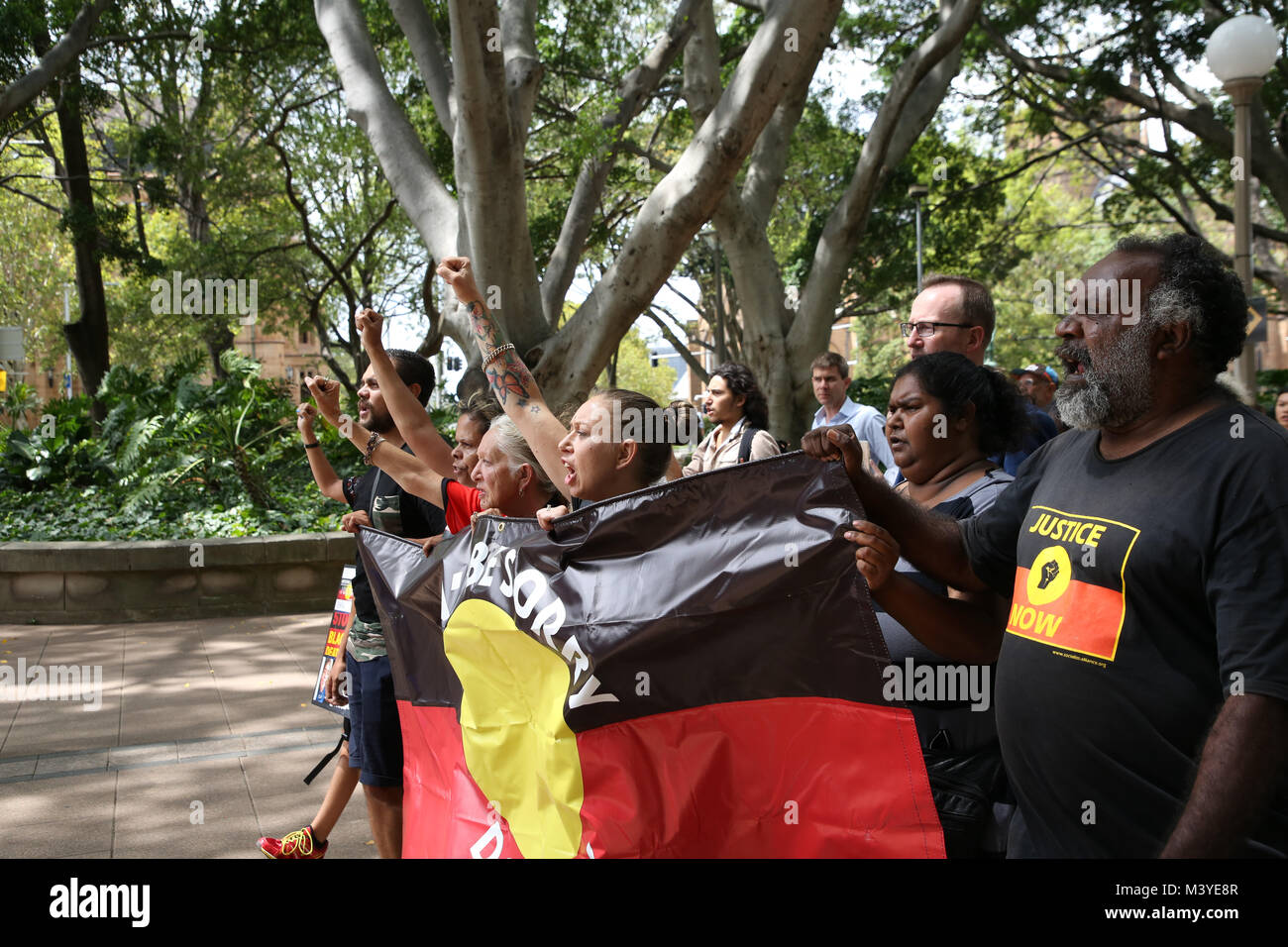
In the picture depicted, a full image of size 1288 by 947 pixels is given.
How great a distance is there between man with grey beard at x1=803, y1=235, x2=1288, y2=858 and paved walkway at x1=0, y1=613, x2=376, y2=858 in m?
3.39

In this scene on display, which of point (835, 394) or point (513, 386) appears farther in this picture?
point (835, 394)

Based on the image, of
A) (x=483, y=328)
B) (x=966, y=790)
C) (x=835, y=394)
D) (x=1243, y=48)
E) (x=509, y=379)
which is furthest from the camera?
(x=1243, y=48)

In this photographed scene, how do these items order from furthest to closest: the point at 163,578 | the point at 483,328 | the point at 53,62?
1. the point at 53,62
2. the point at 163,578
3. the point at 483,328

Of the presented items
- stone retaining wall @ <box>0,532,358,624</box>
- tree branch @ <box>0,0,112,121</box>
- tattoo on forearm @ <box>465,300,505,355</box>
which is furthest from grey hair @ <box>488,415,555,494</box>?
tree branch @ <box>0,0,112,121</box>

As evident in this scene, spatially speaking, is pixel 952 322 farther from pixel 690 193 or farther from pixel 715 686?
pixel 690 193

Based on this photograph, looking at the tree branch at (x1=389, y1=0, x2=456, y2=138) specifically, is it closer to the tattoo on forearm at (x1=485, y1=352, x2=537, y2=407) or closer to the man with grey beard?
the tattoo on forearm at (x1=485, y1=352, x2=537, y2=407)

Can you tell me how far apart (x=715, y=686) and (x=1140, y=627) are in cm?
97

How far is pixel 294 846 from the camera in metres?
4.38

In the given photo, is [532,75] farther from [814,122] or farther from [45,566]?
[814,122]

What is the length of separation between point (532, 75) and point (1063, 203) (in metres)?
45.0

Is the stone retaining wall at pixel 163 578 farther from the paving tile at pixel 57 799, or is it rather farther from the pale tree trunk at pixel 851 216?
the pale tree trunk at pixel 851 216

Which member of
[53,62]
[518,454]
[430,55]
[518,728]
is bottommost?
[518,728]

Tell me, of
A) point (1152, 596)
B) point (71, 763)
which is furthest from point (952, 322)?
point (71, 763)

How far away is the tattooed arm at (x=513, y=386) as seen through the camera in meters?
3.57
